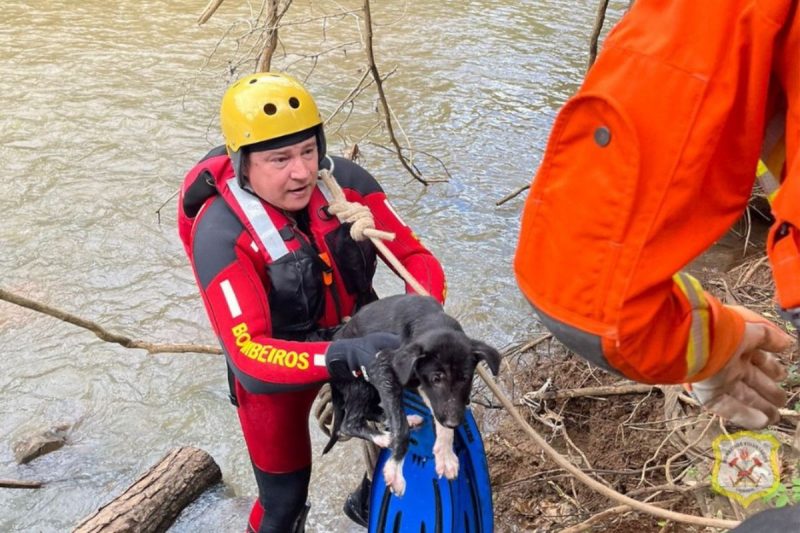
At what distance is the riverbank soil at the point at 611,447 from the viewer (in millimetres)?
3744

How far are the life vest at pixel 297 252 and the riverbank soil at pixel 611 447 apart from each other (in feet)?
5.41

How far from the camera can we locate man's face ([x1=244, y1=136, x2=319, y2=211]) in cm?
322

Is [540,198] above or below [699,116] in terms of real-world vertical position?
below

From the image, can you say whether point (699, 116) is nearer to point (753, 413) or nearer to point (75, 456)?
point (753, 413)

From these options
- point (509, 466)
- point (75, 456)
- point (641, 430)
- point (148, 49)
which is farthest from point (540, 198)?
point (148, 49)

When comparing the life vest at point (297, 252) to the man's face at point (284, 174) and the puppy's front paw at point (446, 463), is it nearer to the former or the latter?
the man's face at point (284, 174)

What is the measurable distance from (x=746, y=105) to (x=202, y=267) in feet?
7.68

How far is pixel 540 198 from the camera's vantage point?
1398mm

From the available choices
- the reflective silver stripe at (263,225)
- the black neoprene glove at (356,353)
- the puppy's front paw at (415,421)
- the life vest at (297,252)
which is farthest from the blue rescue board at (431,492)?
the reflective silver stripe at (263,225)

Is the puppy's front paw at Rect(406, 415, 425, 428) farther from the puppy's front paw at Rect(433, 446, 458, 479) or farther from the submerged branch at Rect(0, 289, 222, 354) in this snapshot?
the submerged branch at Rect(0, 289, 222, 354)

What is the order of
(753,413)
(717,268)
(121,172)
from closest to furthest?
(753,413) → (717,268) → (121,172)

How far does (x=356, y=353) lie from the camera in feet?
9.25

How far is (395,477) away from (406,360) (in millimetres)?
570

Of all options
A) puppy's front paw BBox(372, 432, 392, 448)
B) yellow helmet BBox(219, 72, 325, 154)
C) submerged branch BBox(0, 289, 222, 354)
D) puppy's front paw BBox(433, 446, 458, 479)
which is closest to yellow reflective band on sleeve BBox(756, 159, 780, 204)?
puppy's front paw BBox(433, 446, 458, 479)
